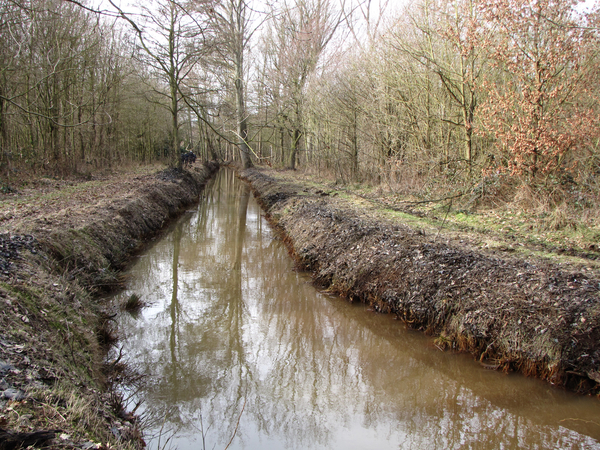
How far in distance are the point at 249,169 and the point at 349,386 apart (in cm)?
2750

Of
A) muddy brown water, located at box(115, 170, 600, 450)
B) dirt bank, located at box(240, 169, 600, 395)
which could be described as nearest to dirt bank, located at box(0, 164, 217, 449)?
muddy brown water, located at box(115, 170, 600, 450)

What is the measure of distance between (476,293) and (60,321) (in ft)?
14.9

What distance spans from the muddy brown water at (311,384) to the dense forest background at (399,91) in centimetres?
236

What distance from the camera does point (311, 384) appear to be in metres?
4.20

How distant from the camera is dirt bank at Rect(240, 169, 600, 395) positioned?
13.2ft

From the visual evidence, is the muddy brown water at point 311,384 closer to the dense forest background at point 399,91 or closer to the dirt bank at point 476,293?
the dirt bank at point 476,293

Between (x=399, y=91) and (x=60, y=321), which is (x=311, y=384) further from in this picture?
(x=399, y=91)

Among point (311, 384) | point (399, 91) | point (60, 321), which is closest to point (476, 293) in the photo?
point (311, 384)

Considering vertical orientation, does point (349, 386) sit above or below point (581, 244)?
below

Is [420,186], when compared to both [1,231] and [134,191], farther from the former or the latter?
[1,231]

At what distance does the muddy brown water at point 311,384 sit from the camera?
345 cm

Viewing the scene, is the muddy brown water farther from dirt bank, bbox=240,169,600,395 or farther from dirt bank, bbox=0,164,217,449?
dirt bank, bbox=0,164,217,449

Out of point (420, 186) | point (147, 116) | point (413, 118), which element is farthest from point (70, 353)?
point (147, 116)

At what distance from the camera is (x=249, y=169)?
30672 mm
